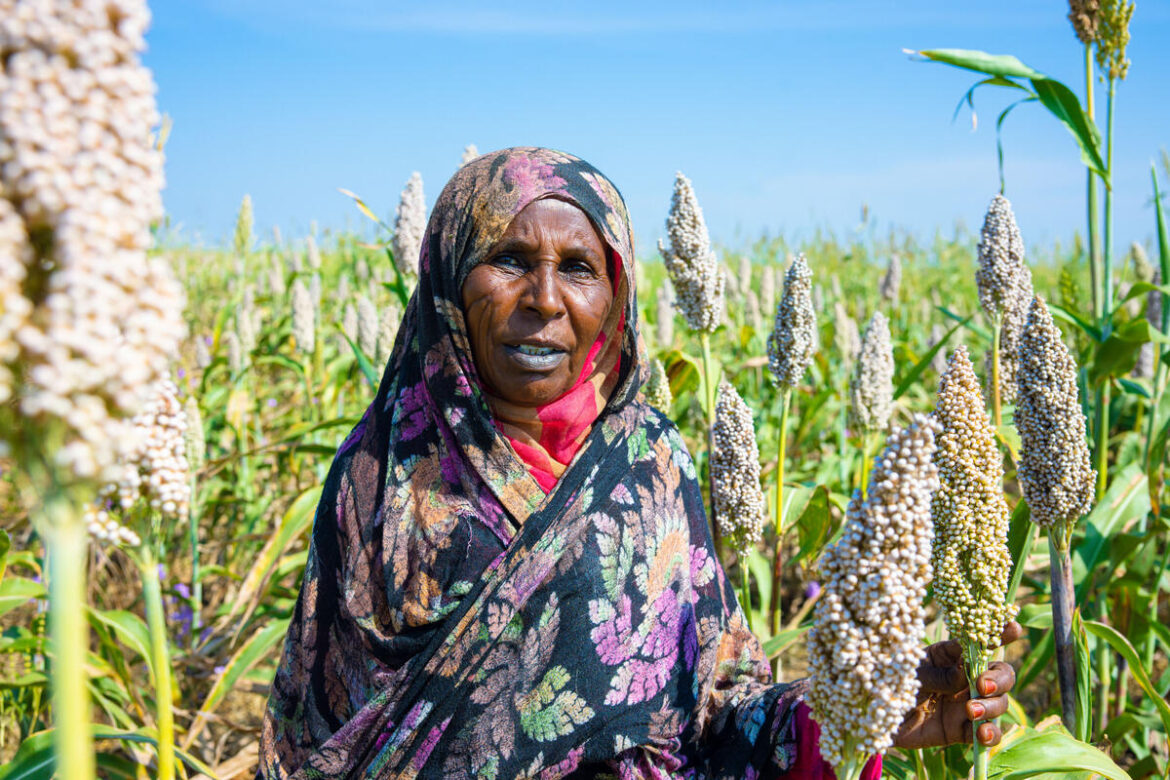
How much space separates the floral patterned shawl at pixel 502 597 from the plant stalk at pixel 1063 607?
679 millimetres

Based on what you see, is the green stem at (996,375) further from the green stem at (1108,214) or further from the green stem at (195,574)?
the green stem at (195,574)

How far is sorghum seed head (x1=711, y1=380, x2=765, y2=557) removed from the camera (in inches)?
94.9

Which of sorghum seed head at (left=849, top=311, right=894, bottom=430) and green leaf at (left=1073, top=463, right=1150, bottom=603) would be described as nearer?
green leaf at (left=1073, top=463, right=1150, bottom=603)

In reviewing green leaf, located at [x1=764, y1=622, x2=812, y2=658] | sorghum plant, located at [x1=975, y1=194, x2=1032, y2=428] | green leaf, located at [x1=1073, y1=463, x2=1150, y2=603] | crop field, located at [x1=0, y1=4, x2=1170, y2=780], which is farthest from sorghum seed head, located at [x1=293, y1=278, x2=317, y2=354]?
green leaf, located at [x1=1073, y1=463, x2=1150, y2=603]

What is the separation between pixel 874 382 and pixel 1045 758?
1.60 meters

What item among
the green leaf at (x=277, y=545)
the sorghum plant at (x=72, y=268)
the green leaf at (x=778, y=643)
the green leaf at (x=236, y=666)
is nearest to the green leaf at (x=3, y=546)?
the green leaf at (x=236, y=666)

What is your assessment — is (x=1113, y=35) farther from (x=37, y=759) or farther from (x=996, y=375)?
(x=37, y=759)

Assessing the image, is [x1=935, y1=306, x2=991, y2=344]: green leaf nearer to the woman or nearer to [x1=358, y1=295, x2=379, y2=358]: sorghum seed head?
the woman

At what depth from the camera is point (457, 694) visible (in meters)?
1.94

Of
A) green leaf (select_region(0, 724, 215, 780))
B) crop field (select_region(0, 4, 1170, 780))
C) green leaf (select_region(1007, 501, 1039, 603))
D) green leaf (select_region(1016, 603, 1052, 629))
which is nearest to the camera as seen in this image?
crop field (select_region(0, 4, 1170, 780))

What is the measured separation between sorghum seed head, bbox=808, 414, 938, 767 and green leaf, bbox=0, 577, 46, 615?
2.49m

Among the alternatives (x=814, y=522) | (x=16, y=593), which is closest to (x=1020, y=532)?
(x=814, y=522)

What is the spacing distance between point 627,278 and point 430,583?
0.91 m

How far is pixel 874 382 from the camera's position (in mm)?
3193
